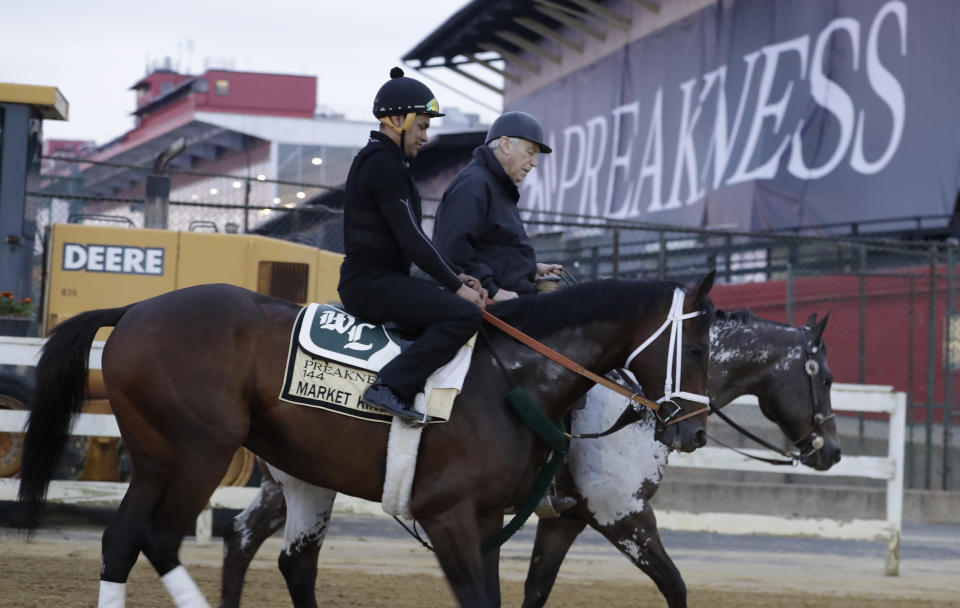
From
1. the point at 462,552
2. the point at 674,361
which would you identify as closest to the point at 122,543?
the point at 462,552

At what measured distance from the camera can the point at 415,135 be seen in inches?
219

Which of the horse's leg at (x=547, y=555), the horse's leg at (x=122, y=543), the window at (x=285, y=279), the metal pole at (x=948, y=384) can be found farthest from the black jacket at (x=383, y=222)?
the metal pole at (x=948, y=384)

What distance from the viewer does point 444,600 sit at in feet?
25.9

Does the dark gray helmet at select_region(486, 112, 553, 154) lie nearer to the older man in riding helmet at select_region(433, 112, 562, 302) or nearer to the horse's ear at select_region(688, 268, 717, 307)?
the older man in riding helmet at select_region(433, 112, 562, 302)

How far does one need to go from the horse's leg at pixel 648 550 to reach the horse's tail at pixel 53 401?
8.89 ft

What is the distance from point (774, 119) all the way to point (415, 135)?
1738 centimetres

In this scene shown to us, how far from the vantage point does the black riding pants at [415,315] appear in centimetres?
516

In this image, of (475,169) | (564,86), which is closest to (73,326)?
(475,169)

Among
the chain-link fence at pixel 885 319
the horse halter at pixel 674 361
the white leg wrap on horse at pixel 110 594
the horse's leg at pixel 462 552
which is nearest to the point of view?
the horse's leg at pixel 462 552

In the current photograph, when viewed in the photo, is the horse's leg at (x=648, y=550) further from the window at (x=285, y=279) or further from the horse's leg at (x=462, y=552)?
the window at (x=285, y=279)

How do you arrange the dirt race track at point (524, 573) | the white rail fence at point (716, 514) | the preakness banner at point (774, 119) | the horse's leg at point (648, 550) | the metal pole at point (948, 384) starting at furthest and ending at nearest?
the preakness banner at point (774, 119) < the metal pole at point (948, 384) < the white rail fence at point (716, 514) < the dirt race track at point (524, 573) < the horse's leg at point (648, 550)

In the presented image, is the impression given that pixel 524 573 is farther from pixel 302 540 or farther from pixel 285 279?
pixel 285 279

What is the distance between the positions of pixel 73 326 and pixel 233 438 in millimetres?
1032

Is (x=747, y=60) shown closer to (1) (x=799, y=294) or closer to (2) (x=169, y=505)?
(1) (x=799, y=294)
